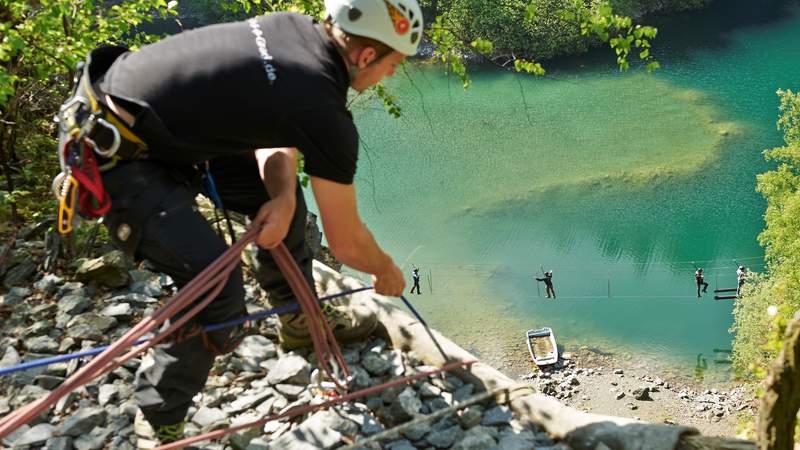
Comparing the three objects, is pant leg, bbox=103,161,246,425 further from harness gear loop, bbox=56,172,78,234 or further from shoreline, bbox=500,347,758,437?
shoreline, bbox=500,347,758,437

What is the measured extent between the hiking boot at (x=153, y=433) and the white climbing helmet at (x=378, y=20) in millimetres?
1727

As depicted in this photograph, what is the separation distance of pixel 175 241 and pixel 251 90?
2.12 ft

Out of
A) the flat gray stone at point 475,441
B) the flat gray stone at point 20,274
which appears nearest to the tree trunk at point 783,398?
the flat gray stone at point 475,441

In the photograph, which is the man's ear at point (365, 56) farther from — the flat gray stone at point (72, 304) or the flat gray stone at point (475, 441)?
the flat gray stone at point (72, 304)

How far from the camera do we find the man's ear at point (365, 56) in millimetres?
2574

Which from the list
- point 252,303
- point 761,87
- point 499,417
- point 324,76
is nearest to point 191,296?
point 324,76

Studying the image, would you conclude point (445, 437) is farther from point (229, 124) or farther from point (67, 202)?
point (67, 202)

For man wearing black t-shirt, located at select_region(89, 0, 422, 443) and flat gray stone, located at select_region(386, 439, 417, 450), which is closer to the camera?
man wearing black t-shirt, located at select_region(89, 0, 422, 443)

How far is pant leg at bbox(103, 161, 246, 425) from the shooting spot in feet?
8.91

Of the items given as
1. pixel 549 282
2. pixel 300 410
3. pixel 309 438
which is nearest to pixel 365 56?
pixel 300 410

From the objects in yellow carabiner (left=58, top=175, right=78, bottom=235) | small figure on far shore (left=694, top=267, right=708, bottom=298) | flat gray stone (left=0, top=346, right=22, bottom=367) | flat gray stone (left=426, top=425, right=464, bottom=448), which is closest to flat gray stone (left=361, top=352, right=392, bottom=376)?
flat gray stone (left=426, top=425, right=464, bottom=448)

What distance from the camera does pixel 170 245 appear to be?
2.72 m

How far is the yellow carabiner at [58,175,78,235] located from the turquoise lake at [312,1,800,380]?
17.6 metres

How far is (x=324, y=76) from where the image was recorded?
7.95ft
